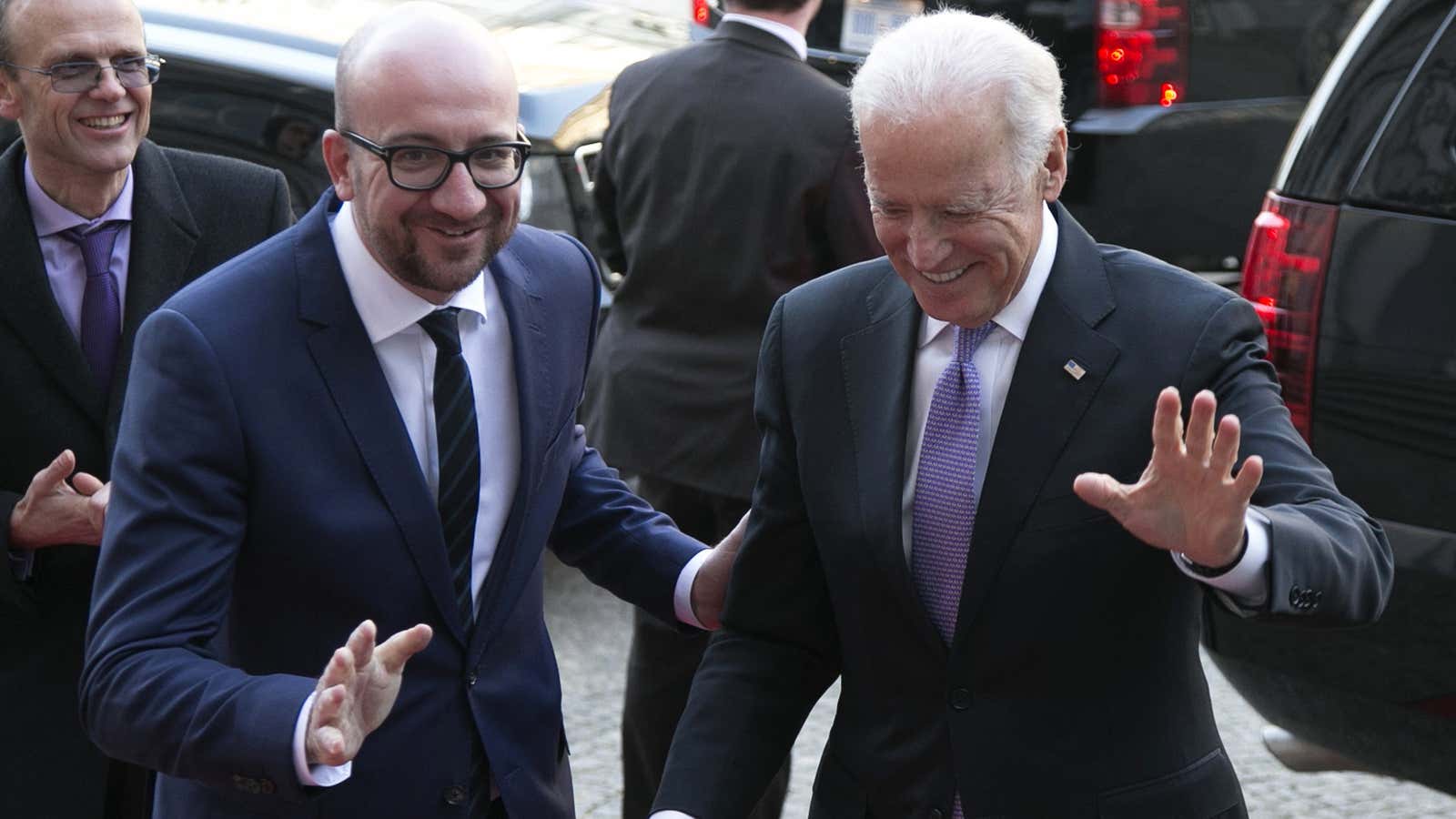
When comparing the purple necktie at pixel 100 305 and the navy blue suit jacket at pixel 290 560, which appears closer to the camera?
the navy blue suit jacket at pixel 290 560

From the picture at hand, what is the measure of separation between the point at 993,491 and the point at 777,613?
41cm

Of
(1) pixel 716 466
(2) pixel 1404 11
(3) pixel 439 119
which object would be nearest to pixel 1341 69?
(2) pixel 1404 11

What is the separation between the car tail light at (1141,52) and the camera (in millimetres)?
7328

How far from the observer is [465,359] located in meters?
2.83

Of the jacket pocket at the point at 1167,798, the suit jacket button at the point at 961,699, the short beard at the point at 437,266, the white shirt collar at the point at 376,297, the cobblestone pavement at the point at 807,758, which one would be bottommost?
the cobblestone pavement at the point at 807,758

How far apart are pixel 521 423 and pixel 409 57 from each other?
20.7 inches

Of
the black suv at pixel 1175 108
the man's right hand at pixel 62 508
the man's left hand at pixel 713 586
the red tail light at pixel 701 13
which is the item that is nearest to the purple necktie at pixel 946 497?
the man's left hand at pixel 713 586

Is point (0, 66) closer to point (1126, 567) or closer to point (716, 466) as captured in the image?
point (716, 466)

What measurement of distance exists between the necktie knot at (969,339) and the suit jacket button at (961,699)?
42 centimetres

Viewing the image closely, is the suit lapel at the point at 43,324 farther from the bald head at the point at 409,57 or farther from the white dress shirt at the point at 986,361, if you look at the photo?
the white dress shirt at the point at 986,361

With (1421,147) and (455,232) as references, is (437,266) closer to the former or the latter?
(455,232)

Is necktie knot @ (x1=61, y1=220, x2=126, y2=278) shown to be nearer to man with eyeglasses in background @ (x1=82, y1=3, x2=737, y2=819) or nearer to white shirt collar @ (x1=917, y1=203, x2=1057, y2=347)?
man with eyeglasses in background @ (x1=82, y1=3, x2=737, y2=819)

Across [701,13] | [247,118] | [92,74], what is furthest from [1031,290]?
[701,13]

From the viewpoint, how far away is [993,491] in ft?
8.39
